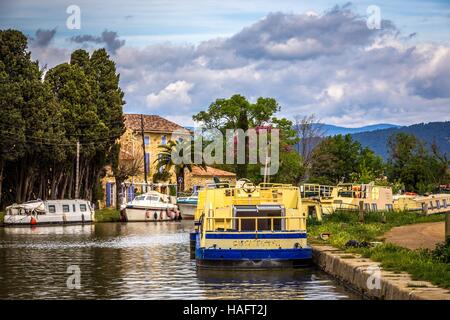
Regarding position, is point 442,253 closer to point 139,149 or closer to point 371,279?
point 371,279

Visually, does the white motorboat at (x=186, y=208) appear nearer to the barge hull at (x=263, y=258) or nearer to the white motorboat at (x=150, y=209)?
the white motorboat at (x=150, y=209)

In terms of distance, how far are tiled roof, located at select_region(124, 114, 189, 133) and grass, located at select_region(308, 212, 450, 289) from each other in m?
64.3

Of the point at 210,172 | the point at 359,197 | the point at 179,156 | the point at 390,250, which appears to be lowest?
the point at 390,250

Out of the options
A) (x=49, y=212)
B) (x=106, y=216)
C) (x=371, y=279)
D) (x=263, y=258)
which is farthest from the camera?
(x=106, y=216)

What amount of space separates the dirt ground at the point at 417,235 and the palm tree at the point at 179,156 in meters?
61.6

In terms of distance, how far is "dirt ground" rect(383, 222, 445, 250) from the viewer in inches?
1298

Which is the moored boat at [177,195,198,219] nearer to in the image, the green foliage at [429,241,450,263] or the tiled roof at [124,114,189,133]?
the tiled roof at [124,114,189,133]

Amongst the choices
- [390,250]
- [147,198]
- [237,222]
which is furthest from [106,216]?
[390,250]

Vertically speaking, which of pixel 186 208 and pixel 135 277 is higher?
pixel 186 208

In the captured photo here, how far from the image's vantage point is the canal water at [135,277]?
25219mm

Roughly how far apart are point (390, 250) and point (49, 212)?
4760cm

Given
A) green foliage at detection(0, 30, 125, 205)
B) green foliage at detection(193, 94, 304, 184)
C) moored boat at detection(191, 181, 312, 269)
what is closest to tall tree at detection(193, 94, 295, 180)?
green foliage at detection(193, 94, 304, 184)

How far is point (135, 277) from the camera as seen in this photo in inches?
1171

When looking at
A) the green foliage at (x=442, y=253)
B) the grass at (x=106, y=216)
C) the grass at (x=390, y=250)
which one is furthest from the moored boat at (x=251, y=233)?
the grass at (x=106, y=216)
